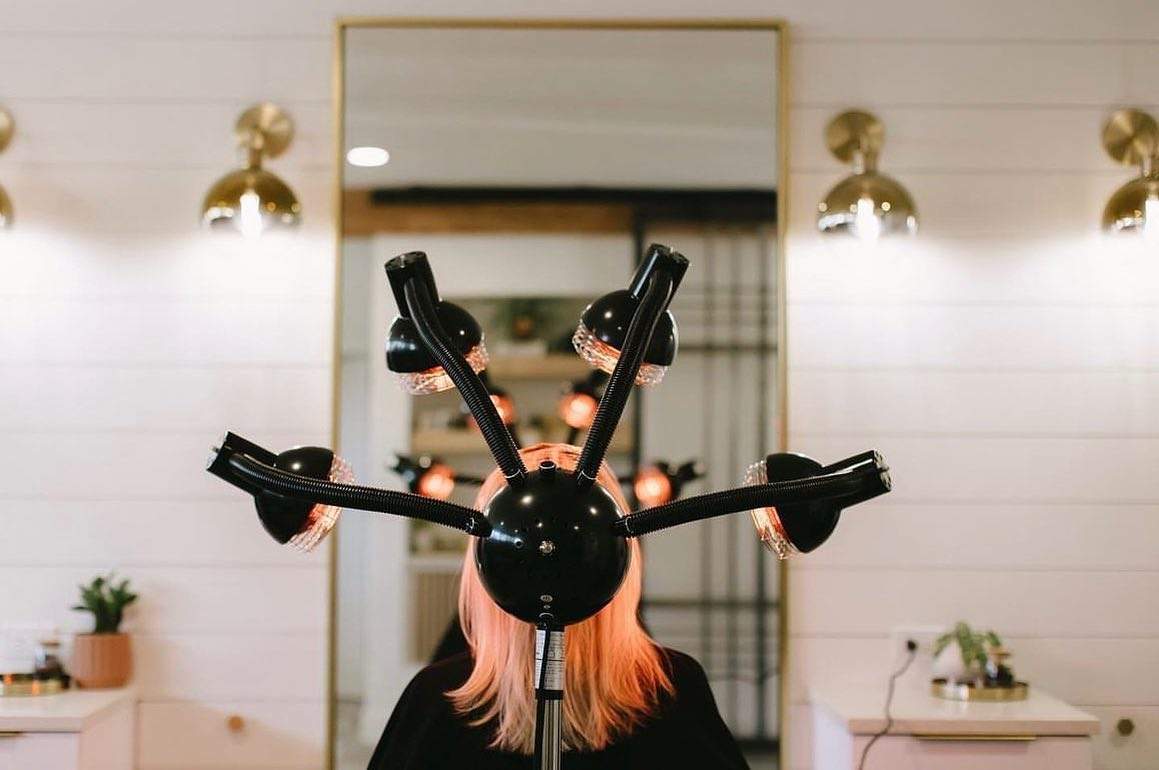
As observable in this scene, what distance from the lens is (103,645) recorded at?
285 cm

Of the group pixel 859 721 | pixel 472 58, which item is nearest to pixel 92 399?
pixel 472 58

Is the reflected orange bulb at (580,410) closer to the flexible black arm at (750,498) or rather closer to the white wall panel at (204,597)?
the white wall panel at (204,597)

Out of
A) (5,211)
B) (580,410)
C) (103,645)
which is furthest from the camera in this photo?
(5,211)

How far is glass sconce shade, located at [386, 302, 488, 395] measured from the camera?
4.66 ft

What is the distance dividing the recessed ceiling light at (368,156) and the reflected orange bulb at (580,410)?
74 centimetres

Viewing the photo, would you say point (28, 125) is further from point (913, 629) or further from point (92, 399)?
point (913, 629)

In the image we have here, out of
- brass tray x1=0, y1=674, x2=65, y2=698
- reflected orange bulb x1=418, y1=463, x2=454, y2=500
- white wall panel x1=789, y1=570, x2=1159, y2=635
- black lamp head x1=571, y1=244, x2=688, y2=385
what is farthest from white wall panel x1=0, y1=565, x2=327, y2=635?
black lamp head x1=571, y1=244, x2=688, y2=385

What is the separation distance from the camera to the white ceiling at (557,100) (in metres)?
3.01

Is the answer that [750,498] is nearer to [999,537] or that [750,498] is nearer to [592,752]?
[592,752]

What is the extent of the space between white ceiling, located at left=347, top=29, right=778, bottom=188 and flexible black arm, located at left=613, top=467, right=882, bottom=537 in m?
2.07

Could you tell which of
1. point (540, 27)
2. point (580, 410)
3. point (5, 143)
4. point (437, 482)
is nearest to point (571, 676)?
point (580, 410)

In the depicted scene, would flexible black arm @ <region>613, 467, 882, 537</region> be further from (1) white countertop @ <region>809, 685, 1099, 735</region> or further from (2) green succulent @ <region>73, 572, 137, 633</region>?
(2) green succulent @ <region>73, 572, 137, 633</region>

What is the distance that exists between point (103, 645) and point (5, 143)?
1207mm

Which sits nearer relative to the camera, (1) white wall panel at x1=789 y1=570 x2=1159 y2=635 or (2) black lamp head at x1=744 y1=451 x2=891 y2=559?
(2) black lamp head at x1=744 y1=451 x2=891 y2=559
